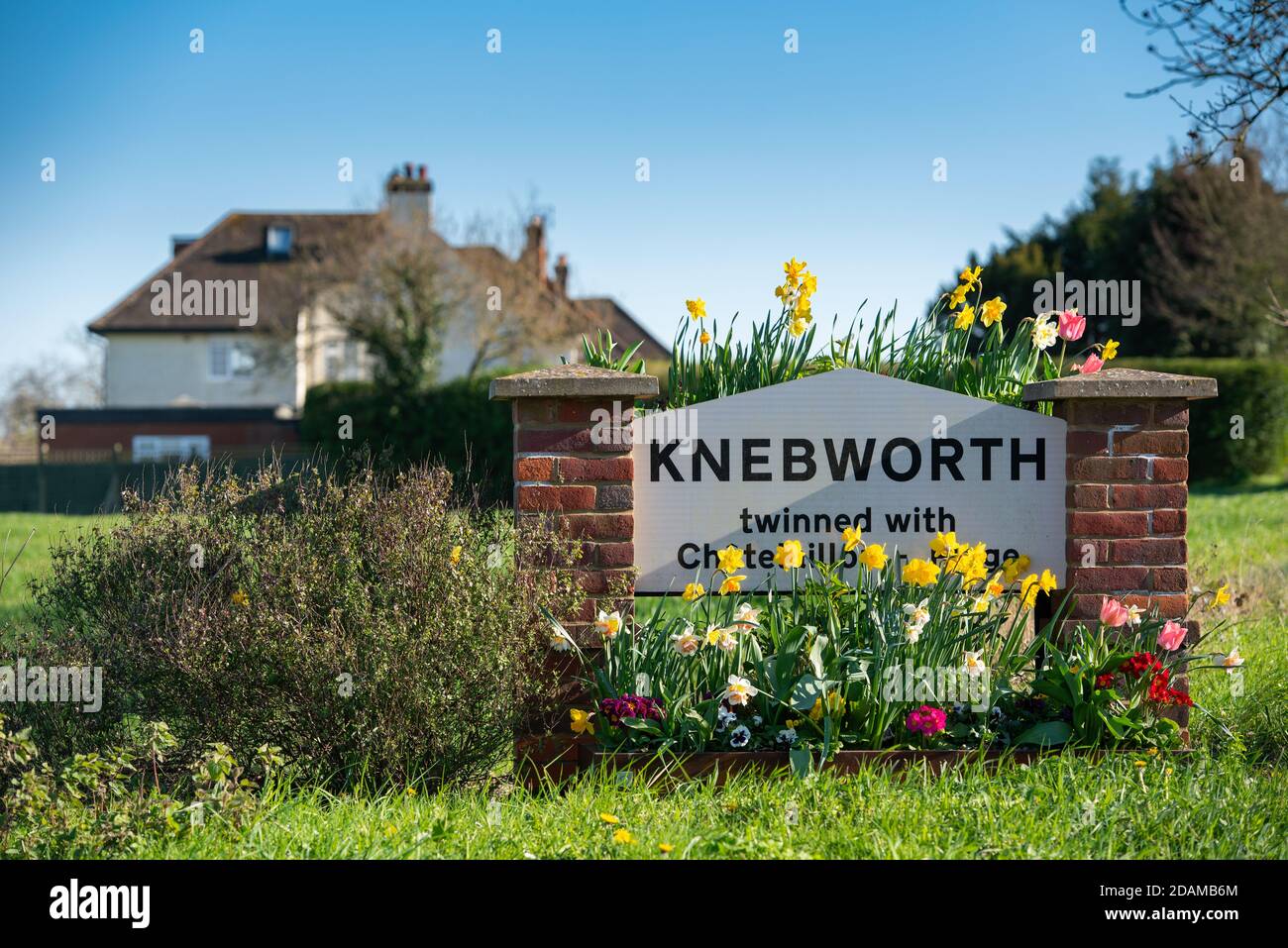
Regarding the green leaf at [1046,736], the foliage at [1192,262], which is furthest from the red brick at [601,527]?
the foliage at [1192,262]

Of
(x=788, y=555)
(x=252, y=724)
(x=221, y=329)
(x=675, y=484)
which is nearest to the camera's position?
(x=252, y=724)

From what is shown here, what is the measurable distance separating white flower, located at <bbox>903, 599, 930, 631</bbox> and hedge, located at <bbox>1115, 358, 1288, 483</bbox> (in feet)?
50.2

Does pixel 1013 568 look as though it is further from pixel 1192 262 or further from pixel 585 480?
pixel 1192 262

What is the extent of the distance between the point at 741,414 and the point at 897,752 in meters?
1.48

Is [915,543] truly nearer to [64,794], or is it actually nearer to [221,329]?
[64,794]

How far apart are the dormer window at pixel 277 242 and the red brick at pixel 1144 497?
35.4m

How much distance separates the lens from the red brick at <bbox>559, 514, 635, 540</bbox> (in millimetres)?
4312

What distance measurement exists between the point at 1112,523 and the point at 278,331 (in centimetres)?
2740

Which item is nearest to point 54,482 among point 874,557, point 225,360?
point 225,360

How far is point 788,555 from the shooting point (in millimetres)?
4215

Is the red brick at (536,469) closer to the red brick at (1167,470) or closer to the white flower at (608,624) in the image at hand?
the white flower at (608,624)

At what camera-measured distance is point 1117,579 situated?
14.6 ft

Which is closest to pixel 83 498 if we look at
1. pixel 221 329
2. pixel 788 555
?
pixel 221 329

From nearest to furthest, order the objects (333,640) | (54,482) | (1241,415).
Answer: (333,640) → (1241,415) → (54,482)
